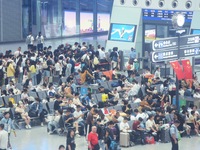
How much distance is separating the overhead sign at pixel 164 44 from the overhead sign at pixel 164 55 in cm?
16

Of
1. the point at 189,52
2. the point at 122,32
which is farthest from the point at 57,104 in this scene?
the point at 122,32

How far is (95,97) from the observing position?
97.3 feet

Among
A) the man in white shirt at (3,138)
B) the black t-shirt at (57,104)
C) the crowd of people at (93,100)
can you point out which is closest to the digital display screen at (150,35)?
the crowd of people at (93,100)

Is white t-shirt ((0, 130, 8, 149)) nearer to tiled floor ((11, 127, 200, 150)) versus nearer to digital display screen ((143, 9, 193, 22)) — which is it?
tiled floor ((11, 127, 200, 150))

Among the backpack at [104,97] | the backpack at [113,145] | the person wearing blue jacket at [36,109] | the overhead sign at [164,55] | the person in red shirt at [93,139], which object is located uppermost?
the overhead sign at [164,55]

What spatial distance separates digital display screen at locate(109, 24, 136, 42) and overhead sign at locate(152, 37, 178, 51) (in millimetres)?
16805

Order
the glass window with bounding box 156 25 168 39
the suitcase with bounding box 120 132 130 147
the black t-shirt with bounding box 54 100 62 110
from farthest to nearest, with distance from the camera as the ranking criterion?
the glass window with bounding box 156 25 168 39, the black t-shirt with bounding box 54 100 62 110, the suitcase with bounding box 120 132 130 147

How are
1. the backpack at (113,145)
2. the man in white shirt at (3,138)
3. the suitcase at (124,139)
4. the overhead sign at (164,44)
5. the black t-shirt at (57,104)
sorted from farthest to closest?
the black t-shirt at (57,104) → the suitcase at (124,139) → the overhead sign at (164,44) → the backpack at (113,145) → the man in white shirt at (3,138)

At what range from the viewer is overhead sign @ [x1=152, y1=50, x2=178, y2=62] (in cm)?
2481

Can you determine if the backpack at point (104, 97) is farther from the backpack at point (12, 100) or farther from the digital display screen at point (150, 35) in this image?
the digital display screen at point (150, 35)

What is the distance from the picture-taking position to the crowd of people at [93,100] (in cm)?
2483

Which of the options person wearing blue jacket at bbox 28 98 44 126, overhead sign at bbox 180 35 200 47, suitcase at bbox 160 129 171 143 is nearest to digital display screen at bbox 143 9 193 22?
person wearing blue jacket at bbox 28 98 44 126

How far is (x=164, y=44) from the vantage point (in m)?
25.1

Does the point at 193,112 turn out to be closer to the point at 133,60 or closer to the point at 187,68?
the point at 187,68
